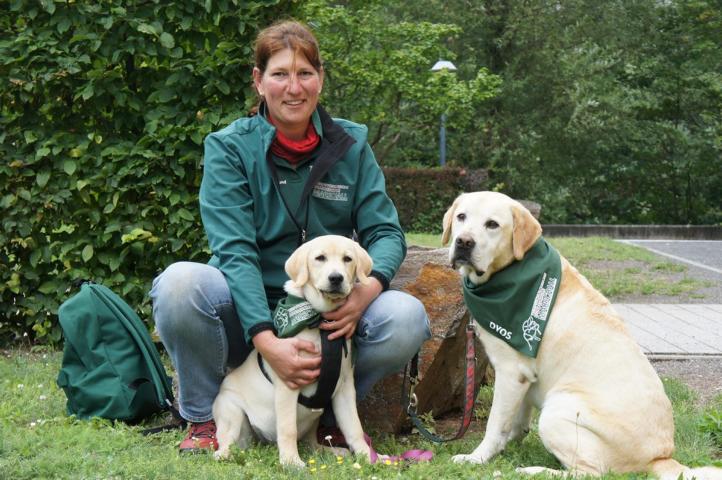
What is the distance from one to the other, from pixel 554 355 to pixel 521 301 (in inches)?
11.0

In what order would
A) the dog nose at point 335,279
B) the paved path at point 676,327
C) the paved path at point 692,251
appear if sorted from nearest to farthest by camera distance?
the dog nose at point 335,279 < the paved path at point 676,327 < the paved path at point 692,251

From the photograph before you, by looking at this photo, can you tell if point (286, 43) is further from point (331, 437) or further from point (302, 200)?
point (331, 437)

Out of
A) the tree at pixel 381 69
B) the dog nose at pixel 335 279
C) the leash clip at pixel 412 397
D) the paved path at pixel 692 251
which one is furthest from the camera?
the tree at pixel 381 69

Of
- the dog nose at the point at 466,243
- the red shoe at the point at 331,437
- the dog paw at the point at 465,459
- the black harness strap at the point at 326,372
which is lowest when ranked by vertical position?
the red shoe at the point at 331,437

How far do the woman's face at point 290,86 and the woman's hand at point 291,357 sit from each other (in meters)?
1.09

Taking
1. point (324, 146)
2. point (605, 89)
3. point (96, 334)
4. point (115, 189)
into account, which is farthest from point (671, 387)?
point (605, 89)

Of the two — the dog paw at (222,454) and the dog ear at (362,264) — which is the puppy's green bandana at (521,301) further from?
the dog paw at (222,454)

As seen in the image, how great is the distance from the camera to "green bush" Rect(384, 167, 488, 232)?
→ 61.1ft

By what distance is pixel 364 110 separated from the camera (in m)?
17.8

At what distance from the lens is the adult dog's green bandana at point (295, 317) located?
3.72 metres

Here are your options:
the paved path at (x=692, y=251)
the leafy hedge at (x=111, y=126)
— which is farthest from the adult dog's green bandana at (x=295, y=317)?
the paved path at (x=692, y=251)

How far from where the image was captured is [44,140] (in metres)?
5.94

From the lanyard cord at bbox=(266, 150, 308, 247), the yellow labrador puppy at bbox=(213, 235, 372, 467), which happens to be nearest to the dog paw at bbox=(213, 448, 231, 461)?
the yellow labrador puppy at bbox=(213, 235, 372, 467)

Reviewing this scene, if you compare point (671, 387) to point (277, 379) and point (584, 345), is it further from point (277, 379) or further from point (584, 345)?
point (277, 379)
